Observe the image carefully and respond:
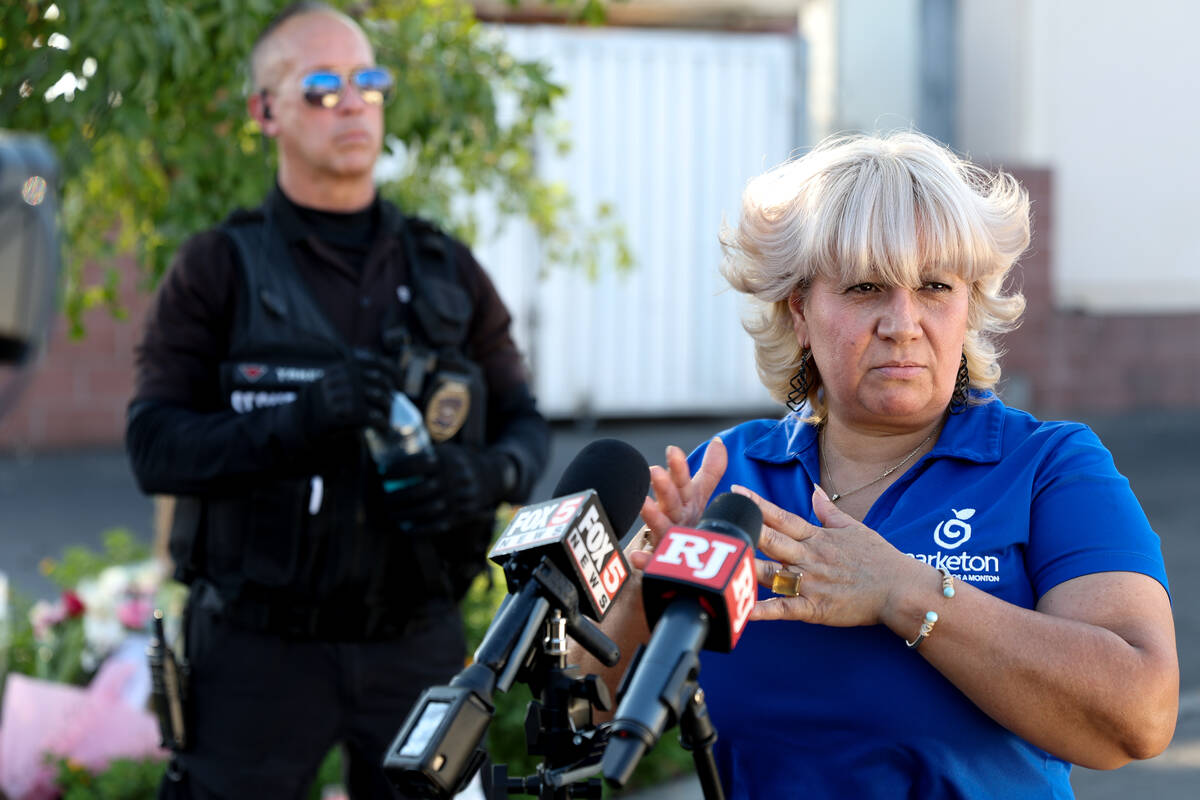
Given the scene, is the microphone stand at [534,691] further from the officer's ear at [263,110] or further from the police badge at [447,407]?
the officer's ear at [263,110]

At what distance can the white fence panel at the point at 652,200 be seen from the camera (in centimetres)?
1064

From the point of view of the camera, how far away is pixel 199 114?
4.05 meters

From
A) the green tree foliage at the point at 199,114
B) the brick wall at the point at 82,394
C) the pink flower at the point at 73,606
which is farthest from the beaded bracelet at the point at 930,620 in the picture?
the brick wall at the point at 82,394

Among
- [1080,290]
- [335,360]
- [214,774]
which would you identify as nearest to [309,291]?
[335,360]

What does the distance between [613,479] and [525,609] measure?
302 millimetres

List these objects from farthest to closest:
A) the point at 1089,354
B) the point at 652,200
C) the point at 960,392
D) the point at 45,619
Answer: the point at 1089,354, the point at 652,200, the point at 45,619, the point at 960,392

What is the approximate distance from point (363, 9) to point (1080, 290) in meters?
8.27

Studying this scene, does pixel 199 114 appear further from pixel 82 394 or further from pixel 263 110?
pixel 82 394

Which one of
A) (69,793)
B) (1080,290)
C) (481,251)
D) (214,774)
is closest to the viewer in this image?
(214,774)

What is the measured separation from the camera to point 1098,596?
1.74 meters

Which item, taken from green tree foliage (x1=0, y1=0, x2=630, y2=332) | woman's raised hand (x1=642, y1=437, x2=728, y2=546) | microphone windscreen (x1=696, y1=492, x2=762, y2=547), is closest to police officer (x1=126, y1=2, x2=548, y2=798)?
green tree foliage (x1=0, y1=0, x2=630, y2=332)

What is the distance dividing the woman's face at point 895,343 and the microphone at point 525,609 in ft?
1.64

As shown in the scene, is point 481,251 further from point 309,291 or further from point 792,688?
point 792,688

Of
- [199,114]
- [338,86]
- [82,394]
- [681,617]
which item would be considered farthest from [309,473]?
[82,394]
